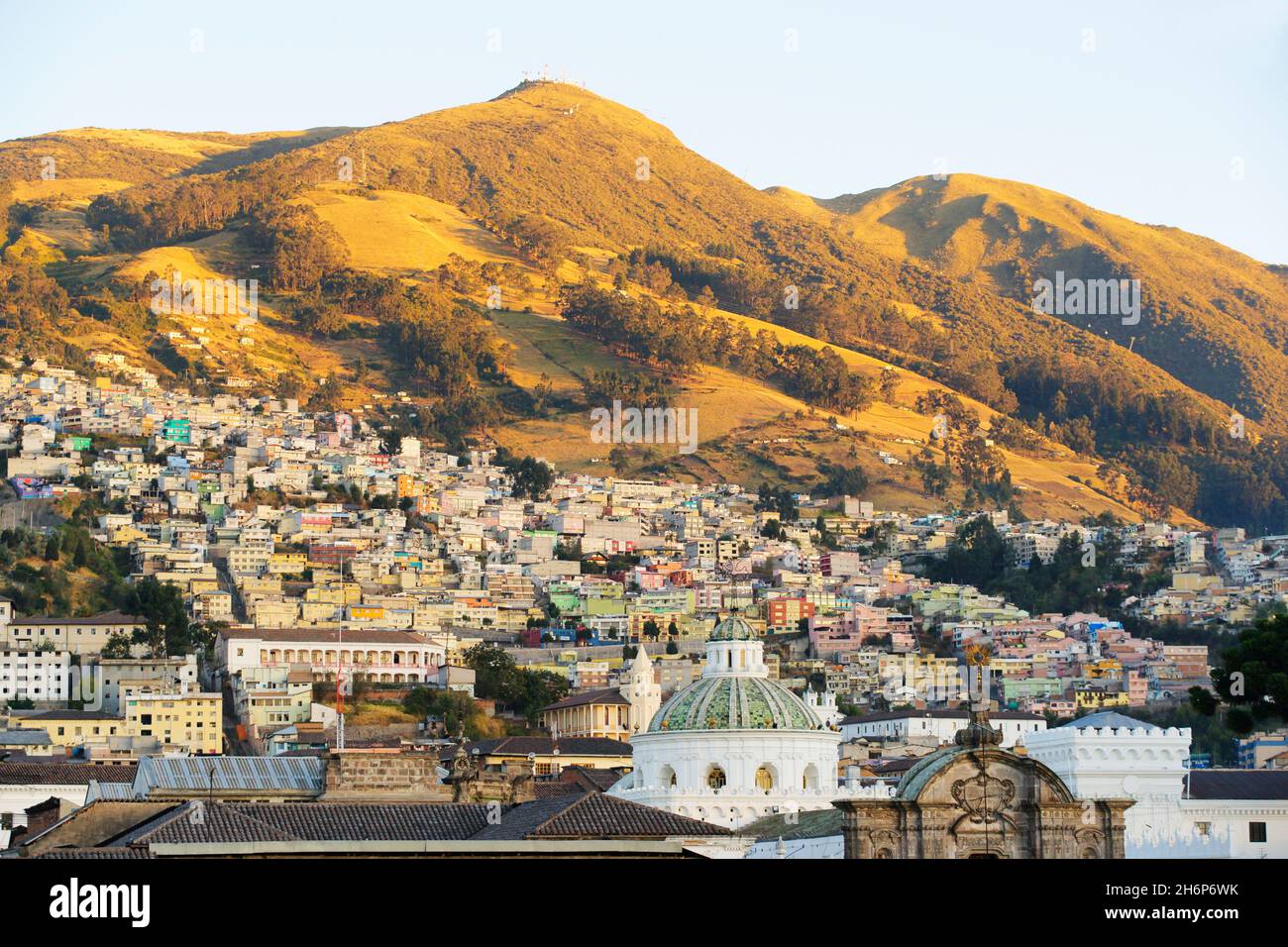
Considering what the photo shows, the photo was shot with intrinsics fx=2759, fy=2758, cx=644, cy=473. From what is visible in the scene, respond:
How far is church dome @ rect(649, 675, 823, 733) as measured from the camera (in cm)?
7562

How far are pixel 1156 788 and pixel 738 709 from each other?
489 inches

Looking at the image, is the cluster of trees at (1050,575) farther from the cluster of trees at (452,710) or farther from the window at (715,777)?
the window at (715,777)

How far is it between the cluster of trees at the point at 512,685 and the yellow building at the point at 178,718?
1549cm

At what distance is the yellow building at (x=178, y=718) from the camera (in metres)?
123

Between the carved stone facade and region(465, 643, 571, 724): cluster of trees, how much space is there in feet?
277

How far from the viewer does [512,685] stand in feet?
456

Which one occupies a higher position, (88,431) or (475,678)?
(88,431)

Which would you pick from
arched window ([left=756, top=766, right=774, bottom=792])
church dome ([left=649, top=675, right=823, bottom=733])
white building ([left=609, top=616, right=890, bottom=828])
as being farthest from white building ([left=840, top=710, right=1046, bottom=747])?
arched window ([left=756, top=766, right=774, bottom=792])

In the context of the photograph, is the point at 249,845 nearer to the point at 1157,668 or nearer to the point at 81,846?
the point at 81,846

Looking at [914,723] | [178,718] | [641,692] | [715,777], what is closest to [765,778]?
[715,777]

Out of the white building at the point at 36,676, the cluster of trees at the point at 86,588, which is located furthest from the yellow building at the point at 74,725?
the cluster of trees at the point at 86,588
